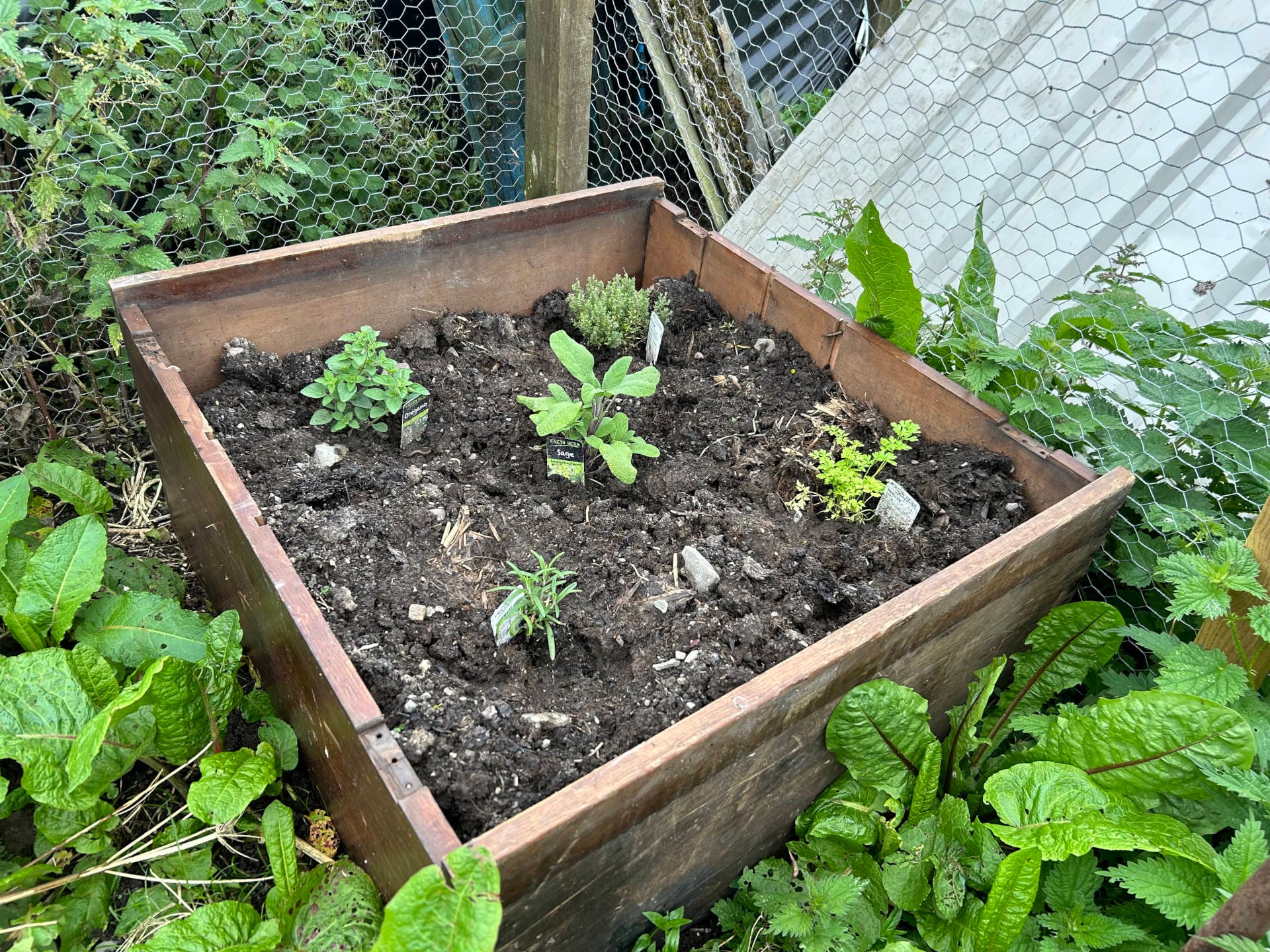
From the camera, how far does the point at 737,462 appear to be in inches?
77.7

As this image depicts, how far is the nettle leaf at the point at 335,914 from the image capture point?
1328 mm

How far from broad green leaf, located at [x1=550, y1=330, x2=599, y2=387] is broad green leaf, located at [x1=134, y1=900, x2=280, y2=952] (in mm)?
1166

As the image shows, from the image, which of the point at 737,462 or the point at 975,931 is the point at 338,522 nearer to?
the point at 737,462

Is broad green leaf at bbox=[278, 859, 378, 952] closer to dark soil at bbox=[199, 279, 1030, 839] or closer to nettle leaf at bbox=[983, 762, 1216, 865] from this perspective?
dark soil at bbox=[199, 279, 1030, 839]

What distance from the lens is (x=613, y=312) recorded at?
2301mm

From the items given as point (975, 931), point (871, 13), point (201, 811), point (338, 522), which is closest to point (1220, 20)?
point (871, 13)

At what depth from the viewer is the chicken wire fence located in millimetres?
1812

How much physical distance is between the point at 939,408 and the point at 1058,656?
1.99 feet

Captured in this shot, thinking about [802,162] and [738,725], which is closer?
[738,725]

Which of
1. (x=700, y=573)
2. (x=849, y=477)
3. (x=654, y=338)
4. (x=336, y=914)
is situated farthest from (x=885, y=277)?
(x=336, y=914)

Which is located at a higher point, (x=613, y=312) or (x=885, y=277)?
(x=885, y=277)

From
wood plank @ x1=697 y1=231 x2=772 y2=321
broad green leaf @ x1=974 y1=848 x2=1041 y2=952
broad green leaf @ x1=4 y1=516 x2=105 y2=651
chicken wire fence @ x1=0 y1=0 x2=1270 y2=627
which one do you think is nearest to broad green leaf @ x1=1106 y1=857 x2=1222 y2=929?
broad green leaf @ x1=974 y1=848 x2=1041 y2=952

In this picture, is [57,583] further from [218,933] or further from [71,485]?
[218,933]

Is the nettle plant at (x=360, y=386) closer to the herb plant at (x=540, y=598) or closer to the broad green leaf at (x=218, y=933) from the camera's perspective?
the herb plant at (x=540, y=598)
